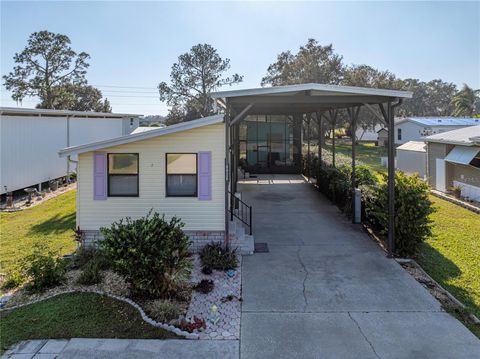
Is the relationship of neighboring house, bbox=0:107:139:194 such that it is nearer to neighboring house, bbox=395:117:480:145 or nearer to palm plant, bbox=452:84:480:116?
neighboring house, bbox=395:117:480:145

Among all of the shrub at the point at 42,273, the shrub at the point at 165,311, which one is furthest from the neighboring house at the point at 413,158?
the shrub at the point at 42,273

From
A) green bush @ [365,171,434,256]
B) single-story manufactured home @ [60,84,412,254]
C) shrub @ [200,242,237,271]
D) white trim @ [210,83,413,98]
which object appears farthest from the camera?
single-story manufactured home @ [60,84,412,254]

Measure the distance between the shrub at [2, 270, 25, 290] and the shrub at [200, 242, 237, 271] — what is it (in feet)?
12.1

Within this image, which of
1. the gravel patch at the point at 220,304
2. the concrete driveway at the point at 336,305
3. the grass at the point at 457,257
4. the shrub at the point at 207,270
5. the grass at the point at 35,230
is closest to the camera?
the concrete driveway at the point at 336,305

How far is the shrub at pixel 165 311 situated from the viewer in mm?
6090

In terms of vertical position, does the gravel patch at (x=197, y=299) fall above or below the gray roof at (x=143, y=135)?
below

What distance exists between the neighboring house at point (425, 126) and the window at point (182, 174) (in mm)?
27311

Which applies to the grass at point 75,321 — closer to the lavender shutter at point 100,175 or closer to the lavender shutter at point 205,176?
the lavender shutter at point 100,175

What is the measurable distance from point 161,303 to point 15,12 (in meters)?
9.38

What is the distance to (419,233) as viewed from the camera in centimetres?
921

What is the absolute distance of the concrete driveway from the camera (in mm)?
5371

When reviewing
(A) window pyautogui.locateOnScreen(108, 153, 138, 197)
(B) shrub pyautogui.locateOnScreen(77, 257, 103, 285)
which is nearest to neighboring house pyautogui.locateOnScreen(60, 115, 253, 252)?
(A) window pyautogui.locateOnScreen(108, 153, 138, 197)

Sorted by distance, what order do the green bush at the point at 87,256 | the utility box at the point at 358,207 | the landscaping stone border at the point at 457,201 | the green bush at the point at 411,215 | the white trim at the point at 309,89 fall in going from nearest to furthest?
1. the green bush at the point at 87,256
2. the white trim at the point at 309,89
3. the green bush at the point at 411,215
4. the utility box at the point at 358,207
5. the landscaping stone border at the point at 457,201

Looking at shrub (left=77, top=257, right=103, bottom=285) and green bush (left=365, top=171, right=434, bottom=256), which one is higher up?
green bush (left=365, top=171, right=434, bottom=256)
